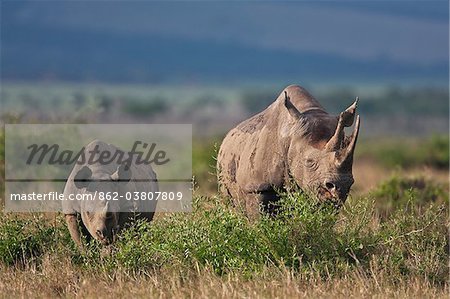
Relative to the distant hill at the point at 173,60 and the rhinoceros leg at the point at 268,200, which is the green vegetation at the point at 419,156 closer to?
the rhinoceros leg at the point at 268,200

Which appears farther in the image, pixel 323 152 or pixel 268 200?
pixel 268 200

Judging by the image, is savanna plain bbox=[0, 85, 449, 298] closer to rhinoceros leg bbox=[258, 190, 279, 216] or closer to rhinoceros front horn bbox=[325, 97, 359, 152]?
rhinoceros leg bbox=[258, 190, 279, 216]

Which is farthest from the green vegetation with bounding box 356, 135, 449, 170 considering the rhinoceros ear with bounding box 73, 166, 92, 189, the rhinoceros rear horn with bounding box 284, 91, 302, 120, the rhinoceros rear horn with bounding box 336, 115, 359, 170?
the rhinoceros rear horn with bounding box 336, 115, 359, 170

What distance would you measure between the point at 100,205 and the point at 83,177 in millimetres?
548

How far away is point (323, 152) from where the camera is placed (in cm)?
1148

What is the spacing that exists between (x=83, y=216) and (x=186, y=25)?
169950mm

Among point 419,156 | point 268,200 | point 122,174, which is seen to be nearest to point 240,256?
point 268,200

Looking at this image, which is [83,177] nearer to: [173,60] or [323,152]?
[323,152]

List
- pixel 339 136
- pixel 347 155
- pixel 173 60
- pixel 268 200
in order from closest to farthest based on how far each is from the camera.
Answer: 1. pixel 347 155
2. pixel 339 136
3. pixel 268 200
4. pixel 173 60

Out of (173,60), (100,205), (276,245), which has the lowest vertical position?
(173,60)

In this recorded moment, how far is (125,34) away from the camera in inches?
6845

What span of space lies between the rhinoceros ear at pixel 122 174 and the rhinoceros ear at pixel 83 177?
0.25m

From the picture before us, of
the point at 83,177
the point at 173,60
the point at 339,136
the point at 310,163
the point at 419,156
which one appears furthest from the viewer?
the point at 173,60

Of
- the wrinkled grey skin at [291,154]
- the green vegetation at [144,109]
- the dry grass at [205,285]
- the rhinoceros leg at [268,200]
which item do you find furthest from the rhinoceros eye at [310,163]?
the green vegetation at [144,109]
